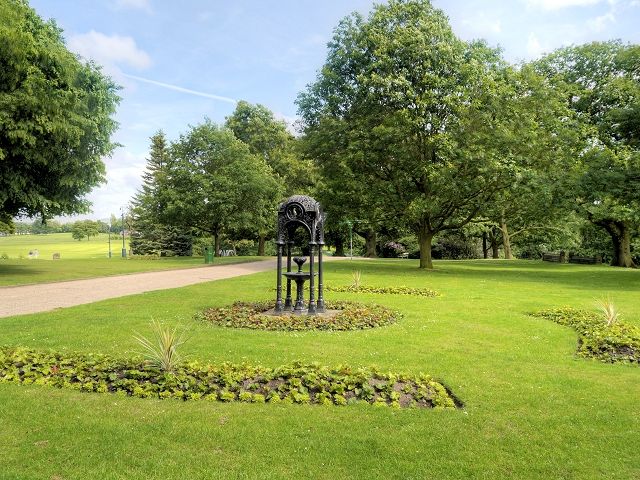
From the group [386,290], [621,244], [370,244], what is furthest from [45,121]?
[621,244]

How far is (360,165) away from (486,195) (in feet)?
23.9

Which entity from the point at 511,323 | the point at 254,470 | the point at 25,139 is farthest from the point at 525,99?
the point at 254,470

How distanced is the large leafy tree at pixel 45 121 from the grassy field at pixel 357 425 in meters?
15.6

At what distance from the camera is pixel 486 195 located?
88.2 feet

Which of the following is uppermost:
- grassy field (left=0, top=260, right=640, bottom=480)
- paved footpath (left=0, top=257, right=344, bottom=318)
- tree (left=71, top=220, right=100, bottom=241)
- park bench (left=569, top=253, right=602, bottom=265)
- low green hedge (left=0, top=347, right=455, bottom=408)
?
tree (left=71, top=220, right=100, bottom=241)

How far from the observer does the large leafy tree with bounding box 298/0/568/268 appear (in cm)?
2525

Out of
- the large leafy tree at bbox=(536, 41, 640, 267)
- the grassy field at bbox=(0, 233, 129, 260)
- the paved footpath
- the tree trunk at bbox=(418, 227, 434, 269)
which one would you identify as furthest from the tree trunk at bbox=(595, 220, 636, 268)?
the grassy field at bbox=(0, 233, 129, 260)

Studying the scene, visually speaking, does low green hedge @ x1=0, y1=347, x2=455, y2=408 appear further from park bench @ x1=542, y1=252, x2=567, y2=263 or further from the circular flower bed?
park bench @ x1=542, y1=252, x2=567, y2=263

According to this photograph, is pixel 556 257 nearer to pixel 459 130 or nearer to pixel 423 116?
pixel 459 130

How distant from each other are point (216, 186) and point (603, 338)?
38.3 m

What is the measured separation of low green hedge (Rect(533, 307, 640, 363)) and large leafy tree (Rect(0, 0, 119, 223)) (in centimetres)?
2143

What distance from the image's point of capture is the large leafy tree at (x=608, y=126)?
2247cm

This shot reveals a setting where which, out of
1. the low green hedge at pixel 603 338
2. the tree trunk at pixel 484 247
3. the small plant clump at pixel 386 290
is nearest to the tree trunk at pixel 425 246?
the small plant clump at pixel 386 290

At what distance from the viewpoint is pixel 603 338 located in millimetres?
9258
